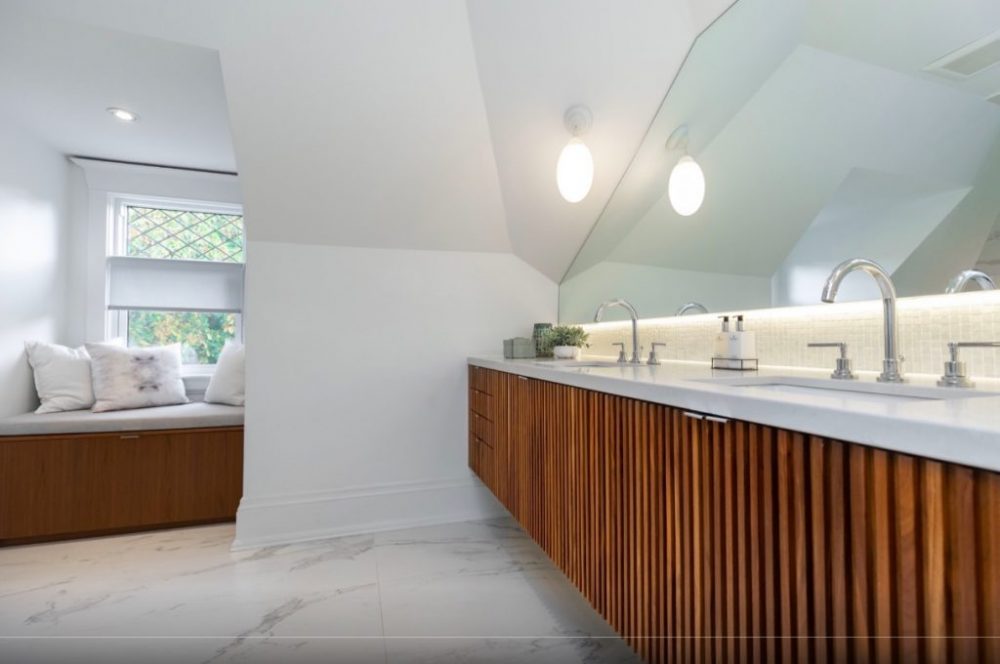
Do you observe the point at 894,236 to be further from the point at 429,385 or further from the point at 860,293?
the point at 429,385

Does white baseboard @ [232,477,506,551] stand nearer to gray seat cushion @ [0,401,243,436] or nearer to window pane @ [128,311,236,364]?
gray seat cushion @ [0,401,243,436]

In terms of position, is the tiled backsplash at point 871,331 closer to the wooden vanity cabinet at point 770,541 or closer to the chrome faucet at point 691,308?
the chrome faucet at point 691,308

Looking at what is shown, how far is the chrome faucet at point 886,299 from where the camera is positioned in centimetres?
99

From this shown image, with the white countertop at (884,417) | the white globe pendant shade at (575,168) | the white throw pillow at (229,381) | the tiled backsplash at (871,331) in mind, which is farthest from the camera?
the white throw pillow at (229,381)

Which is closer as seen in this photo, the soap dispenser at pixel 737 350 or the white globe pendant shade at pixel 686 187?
the soap dispenser at pixel 737 350

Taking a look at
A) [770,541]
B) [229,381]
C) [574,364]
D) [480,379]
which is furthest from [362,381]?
[770,541]

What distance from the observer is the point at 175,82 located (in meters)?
2.13

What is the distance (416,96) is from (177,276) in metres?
2.33

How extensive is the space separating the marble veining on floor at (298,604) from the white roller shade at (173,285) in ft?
5.09

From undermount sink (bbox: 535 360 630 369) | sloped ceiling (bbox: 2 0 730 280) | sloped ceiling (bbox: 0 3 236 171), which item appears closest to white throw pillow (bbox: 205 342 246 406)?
sloped ceiling (bbox: 2 0 730 280)

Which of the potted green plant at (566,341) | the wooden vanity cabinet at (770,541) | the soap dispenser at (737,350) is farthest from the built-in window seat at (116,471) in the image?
the soap dispenser at (737,350)

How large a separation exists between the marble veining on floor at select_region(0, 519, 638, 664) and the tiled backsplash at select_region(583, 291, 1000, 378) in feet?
3.53

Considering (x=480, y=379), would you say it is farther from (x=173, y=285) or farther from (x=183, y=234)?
(x=183, y=234)

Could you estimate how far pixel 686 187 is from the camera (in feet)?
5.95
